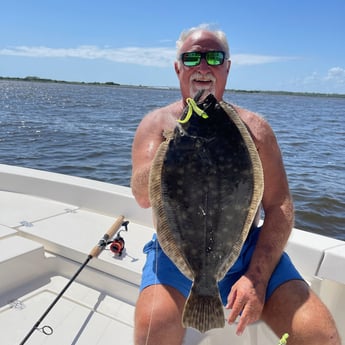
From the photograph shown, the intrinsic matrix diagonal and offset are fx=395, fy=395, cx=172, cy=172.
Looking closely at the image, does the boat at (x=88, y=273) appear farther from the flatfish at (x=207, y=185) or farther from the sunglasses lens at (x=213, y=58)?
the sunglasses lens at (x=213, y=58)

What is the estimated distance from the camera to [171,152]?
72.5 inches

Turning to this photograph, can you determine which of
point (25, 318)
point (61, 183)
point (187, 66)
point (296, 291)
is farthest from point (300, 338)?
point (61, 183)

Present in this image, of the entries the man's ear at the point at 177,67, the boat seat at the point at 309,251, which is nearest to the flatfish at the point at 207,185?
the man's ear at the point at 177,67

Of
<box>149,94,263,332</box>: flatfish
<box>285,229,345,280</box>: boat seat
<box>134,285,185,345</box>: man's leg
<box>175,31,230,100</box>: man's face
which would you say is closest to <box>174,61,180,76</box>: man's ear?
<box>175,31,230,100</box>: man's face

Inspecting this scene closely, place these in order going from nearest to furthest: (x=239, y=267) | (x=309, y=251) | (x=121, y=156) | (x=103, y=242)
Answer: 1. (x=239, y=267)
2. (x=309, y=251)
3. (x=103, y=242)
4. (x=121, y=156)

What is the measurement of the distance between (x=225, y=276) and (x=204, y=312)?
649 millimetres

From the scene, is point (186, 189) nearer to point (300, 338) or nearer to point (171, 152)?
point (171, 152)

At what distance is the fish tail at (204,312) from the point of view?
1915mm

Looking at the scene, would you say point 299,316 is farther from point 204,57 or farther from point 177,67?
point 177,67

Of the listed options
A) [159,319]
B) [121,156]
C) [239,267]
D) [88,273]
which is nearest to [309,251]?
[239,267]

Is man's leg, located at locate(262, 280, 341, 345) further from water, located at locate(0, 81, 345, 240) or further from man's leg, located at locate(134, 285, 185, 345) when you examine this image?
water, located at locate(0, 81, 345, 240)

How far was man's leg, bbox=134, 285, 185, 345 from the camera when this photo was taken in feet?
7.25

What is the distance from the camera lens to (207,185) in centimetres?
183

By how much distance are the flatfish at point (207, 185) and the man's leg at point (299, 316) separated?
0.69 meters
